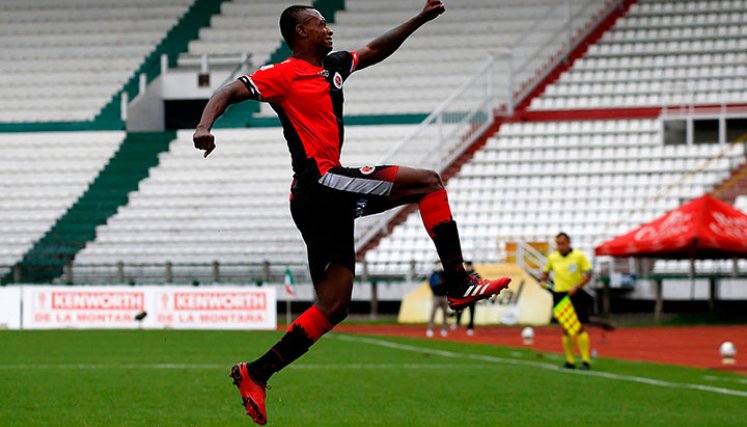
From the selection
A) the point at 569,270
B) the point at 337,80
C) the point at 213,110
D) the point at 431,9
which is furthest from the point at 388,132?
the point at 213,110

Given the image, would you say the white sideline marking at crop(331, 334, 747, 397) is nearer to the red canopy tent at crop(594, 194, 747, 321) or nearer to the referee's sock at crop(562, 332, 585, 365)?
the referee's sock at crop(562, 332, 585, 365)

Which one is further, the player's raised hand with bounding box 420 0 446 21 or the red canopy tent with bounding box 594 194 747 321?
the red canopy tent with bounding box 594 194 747 321

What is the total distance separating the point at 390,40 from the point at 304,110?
39.1 inches

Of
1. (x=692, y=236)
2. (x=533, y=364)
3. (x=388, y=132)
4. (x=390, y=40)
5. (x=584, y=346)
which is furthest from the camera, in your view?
(x=388, y=132)

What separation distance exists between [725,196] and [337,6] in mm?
13604

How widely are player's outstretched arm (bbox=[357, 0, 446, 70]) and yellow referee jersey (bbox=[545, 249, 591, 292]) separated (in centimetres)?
1055

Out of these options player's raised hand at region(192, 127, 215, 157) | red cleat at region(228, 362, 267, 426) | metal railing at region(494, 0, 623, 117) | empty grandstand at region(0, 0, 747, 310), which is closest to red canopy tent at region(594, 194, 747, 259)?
empty grandstand at region(0, 0, 747, 310)

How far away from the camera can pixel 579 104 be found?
123 ft

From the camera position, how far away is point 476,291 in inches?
292

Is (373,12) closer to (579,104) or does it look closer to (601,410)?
(579,104)

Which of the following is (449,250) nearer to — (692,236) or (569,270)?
(569,270)

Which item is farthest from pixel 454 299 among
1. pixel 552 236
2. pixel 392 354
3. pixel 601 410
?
pixel 552 236

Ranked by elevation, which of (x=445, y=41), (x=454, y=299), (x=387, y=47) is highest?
(x=445, y=41)

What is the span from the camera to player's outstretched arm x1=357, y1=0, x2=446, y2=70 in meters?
8.12
